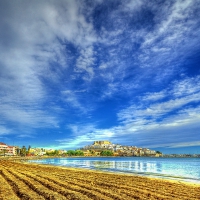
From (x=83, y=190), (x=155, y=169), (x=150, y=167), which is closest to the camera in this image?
(x=83, y=190)

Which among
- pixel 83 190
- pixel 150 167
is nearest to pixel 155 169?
pixel 150 167

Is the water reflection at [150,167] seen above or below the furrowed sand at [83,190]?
above

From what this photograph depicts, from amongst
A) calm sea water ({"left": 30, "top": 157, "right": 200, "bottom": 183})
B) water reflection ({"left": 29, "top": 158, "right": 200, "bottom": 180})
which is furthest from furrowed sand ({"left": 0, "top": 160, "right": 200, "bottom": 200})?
water reflection ({"left": 29, "top": 158, "right": 200, "bottom": 180})

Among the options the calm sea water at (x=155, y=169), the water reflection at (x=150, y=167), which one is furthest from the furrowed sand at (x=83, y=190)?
the water reflection at (x=150, y=167)

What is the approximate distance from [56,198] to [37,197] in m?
1.15

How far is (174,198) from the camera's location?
1377 cm

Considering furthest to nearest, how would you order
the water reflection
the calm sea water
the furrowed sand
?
the water reflection
the calm sea water
the furrowed sand

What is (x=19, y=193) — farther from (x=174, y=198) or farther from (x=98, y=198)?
(x=174, y=198)

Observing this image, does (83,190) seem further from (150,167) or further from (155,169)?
(150,167)

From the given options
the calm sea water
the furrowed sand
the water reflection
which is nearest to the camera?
the furrowed sand

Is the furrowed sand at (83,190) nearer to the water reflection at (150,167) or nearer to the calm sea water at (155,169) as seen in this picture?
the calm sea water at (155,169)

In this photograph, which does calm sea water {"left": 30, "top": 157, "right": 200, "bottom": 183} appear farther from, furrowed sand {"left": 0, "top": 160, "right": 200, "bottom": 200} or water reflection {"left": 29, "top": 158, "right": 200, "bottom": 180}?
furrowed sand {"left": 0, "top": 160, "right": 200, "bottom": 200}

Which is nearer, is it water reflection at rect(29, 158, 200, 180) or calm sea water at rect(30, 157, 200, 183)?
calm sea water at rect(30, 157, 200, 183)

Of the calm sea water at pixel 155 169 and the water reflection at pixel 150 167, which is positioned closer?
the calm sea water at pixel 155 169
